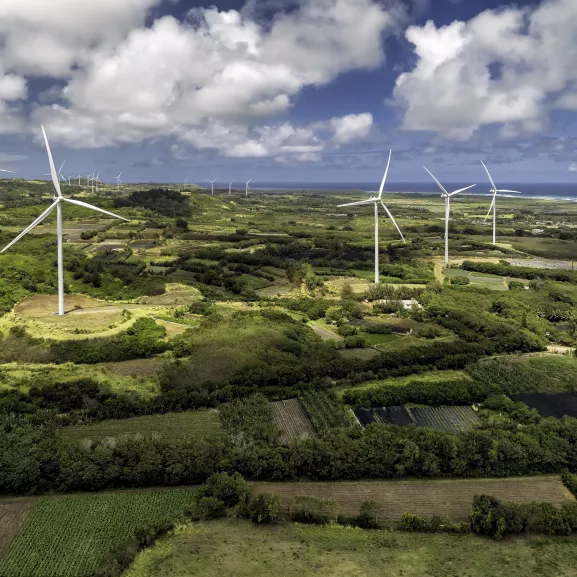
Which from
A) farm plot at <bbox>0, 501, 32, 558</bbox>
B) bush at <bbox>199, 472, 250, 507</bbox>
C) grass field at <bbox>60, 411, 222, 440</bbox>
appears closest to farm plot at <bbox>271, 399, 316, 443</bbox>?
grass field at <bbox>60, 411, 222, 440</bbox>

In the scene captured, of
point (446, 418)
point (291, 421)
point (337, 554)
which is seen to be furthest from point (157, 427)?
point (446, 418)

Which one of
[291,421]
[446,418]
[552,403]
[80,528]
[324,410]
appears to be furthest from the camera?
[552,403]

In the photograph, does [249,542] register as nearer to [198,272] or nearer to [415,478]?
[415,478]

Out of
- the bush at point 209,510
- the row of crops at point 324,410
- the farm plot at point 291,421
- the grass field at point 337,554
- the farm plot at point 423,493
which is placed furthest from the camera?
the row of crops at point 324,410

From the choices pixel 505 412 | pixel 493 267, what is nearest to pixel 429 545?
pixel 505 412

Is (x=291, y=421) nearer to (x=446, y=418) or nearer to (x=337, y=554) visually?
(x=446, y=418)

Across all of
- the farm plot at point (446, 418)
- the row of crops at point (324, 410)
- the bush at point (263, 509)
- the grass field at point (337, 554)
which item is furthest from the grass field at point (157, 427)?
the farm plot at point (446, 418)

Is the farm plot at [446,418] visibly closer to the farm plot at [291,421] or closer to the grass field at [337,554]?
the farm plot at [291,421]
